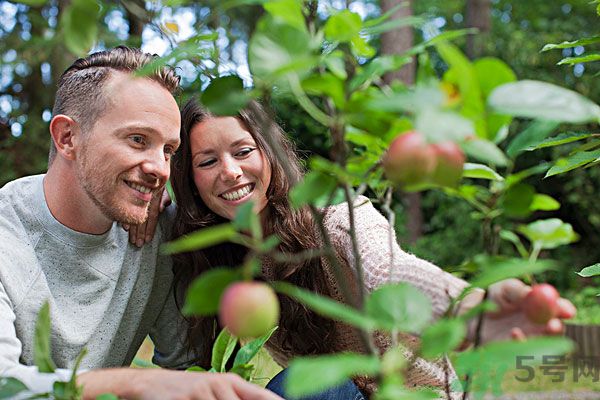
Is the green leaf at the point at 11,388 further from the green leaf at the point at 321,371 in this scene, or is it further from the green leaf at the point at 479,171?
the green leaf at the point at 479,171

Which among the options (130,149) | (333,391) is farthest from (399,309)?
(333,391)

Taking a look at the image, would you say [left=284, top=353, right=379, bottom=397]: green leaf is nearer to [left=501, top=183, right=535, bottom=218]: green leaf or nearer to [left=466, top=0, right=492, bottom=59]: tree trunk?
[left=501, top=183, right=535, bottom=218]: green leaf

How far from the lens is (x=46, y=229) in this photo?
177cm

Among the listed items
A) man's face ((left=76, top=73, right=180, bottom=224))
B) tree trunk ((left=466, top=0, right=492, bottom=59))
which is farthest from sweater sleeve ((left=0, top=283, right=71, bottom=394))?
tree trunk ((left=466, top=0, right=492, bottom=59))

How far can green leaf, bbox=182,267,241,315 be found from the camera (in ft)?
1.92

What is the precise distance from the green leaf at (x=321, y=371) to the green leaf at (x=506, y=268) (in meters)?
0.13

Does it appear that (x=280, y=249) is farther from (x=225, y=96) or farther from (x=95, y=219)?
(x=225, y=96)

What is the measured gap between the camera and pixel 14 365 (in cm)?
116

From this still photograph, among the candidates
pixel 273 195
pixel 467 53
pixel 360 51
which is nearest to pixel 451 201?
pixel 467 53

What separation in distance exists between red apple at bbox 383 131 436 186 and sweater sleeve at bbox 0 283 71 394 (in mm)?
526

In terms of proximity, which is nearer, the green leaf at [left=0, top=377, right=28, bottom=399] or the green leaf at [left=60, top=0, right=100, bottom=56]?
the green leaf at [left=60, top=0, right=100, bottom=56]

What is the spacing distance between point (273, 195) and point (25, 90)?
26.3ft

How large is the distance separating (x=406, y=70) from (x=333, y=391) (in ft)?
20.3

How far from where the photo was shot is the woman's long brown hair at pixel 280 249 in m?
1.93
